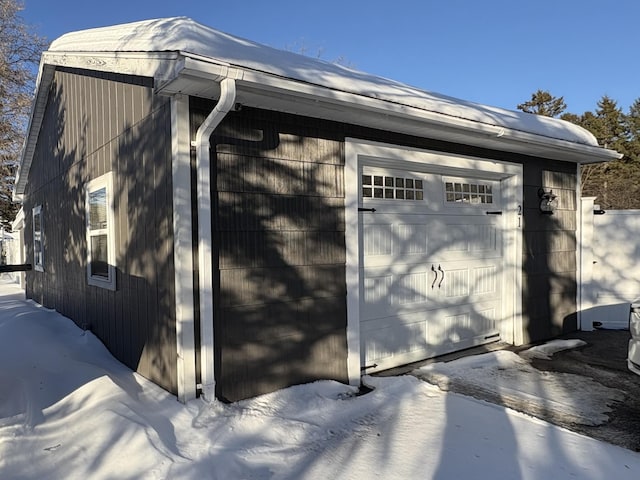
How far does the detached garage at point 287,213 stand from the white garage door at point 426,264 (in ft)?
0.07

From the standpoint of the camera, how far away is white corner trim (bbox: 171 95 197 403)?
311cm

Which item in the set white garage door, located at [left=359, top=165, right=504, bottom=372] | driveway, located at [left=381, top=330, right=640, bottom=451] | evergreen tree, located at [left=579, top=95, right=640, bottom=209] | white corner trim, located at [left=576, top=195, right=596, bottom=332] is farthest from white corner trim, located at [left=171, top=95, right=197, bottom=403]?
evergreen tree, located at [left=579, top=95, right=640, bottom=209]

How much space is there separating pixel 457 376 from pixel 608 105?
1089 inches

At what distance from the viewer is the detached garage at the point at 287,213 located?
10.4 ft

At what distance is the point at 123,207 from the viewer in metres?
4.25

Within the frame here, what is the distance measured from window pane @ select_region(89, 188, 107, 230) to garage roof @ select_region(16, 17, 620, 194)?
1.37 m

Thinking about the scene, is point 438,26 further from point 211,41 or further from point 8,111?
point 8,111

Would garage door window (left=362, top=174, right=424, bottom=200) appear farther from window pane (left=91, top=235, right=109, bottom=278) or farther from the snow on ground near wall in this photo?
window pane (left=91, top=235, right=109, bottom=278)

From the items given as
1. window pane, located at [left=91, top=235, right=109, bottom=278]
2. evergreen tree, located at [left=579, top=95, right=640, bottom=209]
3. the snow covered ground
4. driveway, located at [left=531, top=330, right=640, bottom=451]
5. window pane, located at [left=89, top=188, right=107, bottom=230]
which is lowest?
driveway, located at [left=531, top=330, right=640, bottom=451]

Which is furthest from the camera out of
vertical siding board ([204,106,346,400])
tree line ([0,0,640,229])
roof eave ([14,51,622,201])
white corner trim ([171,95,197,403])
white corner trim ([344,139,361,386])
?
tree line ([0,0,640,229])

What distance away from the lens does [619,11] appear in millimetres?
7770

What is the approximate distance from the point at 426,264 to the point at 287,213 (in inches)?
76.4

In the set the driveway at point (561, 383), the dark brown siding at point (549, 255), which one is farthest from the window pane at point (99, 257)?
the dark brown siding at point (549, 255)

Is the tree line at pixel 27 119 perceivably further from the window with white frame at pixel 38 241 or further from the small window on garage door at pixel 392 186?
the small window on garage door at pixel 392 186
